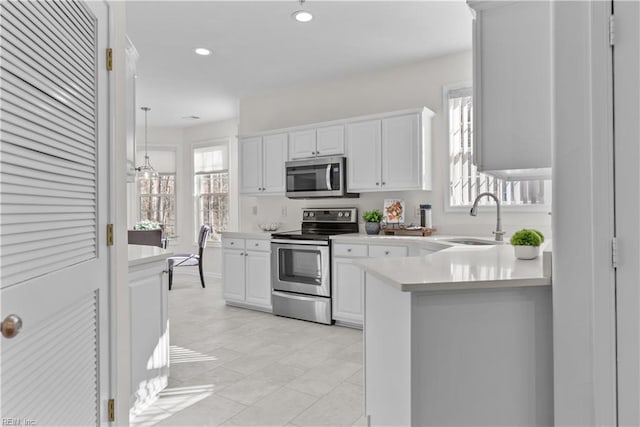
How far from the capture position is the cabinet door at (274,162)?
15.8 ft

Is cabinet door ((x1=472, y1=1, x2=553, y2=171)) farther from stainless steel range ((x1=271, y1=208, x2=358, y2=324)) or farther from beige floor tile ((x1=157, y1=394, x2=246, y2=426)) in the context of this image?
stainless steel range ((x1=271, y1=208, x2=358, y2=324))

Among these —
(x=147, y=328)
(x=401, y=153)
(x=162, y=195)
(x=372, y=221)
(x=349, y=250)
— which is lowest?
(x=147, y=328)

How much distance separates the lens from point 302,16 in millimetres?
3211

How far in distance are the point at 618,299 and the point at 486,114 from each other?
2.64 ft

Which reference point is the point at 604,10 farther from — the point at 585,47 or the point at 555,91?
the point at 555,91

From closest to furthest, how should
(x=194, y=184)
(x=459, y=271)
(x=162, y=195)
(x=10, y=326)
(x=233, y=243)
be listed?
1. (x=10, y=326)
2. (x=459, y=271)
3. (x=233, y=243)
4. (x=194, y=184)
5. (x=162, y=195)

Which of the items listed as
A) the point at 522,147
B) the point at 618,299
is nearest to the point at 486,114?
the point at 522,147

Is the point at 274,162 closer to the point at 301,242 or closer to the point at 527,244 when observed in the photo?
the point at 301,242

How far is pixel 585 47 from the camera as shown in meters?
1.30

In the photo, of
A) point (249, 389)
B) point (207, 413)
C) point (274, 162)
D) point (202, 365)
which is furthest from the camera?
point (274, 162)

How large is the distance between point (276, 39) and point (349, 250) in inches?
80.0

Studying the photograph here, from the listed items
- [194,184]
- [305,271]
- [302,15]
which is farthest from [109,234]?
[194,184]

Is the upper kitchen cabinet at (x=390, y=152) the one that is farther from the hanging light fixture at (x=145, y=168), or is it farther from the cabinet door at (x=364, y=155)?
the hanging light fixture at (x=145, y=168)

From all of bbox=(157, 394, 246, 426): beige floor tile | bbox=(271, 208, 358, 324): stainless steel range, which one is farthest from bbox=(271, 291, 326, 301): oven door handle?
bbox=(157, 394, 246, 426): beige floor tile
